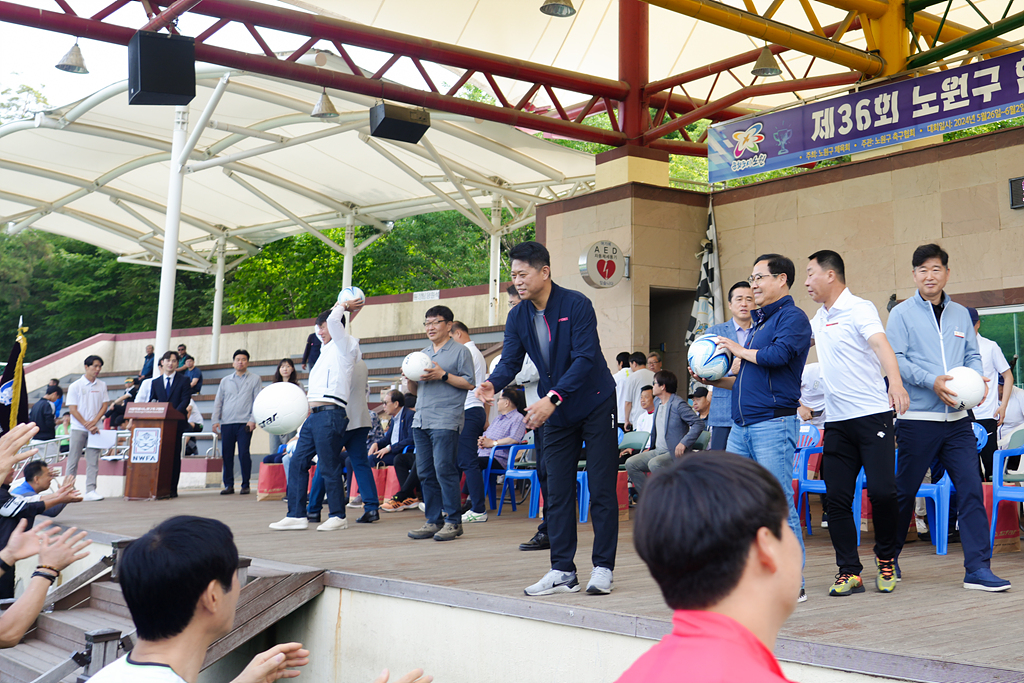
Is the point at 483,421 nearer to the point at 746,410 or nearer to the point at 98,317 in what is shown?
the point at 746,410

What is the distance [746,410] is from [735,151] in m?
7.32

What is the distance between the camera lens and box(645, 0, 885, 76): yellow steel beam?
8859 millimetres

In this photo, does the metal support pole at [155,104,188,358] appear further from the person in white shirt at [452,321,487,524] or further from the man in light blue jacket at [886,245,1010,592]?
the man in light blue jacket at [886,245,1010,592]

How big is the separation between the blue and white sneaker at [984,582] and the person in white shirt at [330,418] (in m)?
4.49

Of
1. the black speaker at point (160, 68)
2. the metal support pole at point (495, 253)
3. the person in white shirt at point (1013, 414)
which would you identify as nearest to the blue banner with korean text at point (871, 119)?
the person in white shirt at point (1013, 414)

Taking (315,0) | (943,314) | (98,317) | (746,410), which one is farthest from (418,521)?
(98,317)

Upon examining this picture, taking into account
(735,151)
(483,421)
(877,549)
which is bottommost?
(877,549)

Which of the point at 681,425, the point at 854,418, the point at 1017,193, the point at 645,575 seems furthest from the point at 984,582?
the point at 1017,193

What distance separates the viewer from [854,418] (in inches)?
171

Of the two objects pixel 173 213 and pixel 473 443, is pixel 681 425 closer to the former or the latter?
pixel 473 443

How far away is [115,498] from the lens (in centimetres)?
1068

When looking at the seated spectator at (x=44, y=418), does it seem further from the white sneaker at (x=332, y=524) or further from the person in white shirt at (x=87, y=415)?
the white sneaker at (x=332, y=524)

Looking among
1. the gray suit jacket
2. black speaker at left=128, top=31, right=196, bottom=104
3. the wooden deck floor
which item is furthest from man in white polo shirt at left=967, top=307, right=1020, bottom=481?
black speaker at left=128, top=31, right=196, bottom=104

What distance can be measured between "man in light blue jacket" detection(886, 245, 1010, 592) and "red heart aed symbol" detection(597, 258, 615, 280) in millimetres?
6729
